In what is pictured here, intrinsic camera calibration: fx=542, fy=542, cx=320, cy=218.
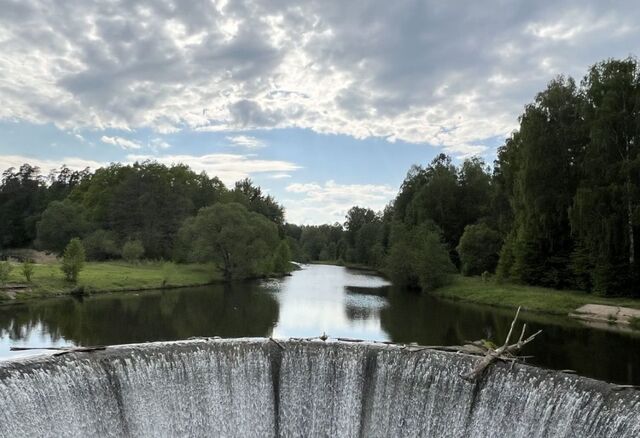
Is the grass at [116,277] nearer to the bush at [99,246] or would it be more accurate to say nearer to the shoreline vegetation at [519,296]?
the bush at [99,246]

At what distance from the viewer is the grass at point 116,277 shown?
37375mm

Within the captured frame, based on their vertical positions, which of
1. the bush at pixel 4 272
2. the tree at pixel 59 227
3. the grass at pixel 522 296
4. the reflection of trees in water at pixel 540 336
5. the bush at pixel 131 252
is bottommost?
the reflection of trees in water at pixel 540 336

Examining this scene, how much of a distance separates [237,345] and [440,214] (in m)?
58.5

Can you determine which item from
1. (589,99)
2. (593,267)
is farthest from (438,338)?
(589,99)

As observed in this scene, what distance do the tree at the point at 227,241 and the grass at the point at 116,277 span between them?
210cm

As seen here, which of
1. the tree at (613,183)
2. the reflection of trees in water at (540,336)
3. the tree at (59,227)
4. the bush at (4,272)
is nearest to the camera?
the reflection of trees in water at (540,336)

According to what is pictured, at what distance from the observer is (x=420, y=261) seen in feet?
172

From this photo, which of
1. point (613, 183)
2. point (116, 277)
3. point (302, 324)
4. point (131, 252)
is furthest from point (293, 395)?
point (131, 252)

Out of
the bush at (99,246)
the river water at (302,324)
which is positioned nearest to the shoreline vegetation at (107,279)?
the river water at (302,324)

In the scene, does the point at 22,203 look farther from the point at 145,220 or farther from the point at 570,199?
the point at 570,199

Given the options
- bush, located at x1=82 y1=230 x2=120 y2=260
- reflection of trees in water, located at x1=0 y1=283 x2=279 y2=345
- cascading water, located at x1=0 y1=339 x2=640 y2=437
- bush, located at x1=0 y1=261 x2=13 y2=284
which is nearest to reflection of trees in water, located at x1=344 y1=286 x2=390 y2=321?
reflection of trees in water, located at x1=0 y1=283 x2=279 y2=345

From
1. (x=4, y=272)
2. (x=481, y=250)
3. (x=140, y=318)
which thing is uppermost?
(x=481, y=250)

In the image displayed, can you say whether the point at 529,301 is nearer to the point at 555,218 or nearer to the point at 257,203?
the point at 555,218

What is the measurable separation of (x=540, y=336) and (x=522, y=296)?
12.8 m
